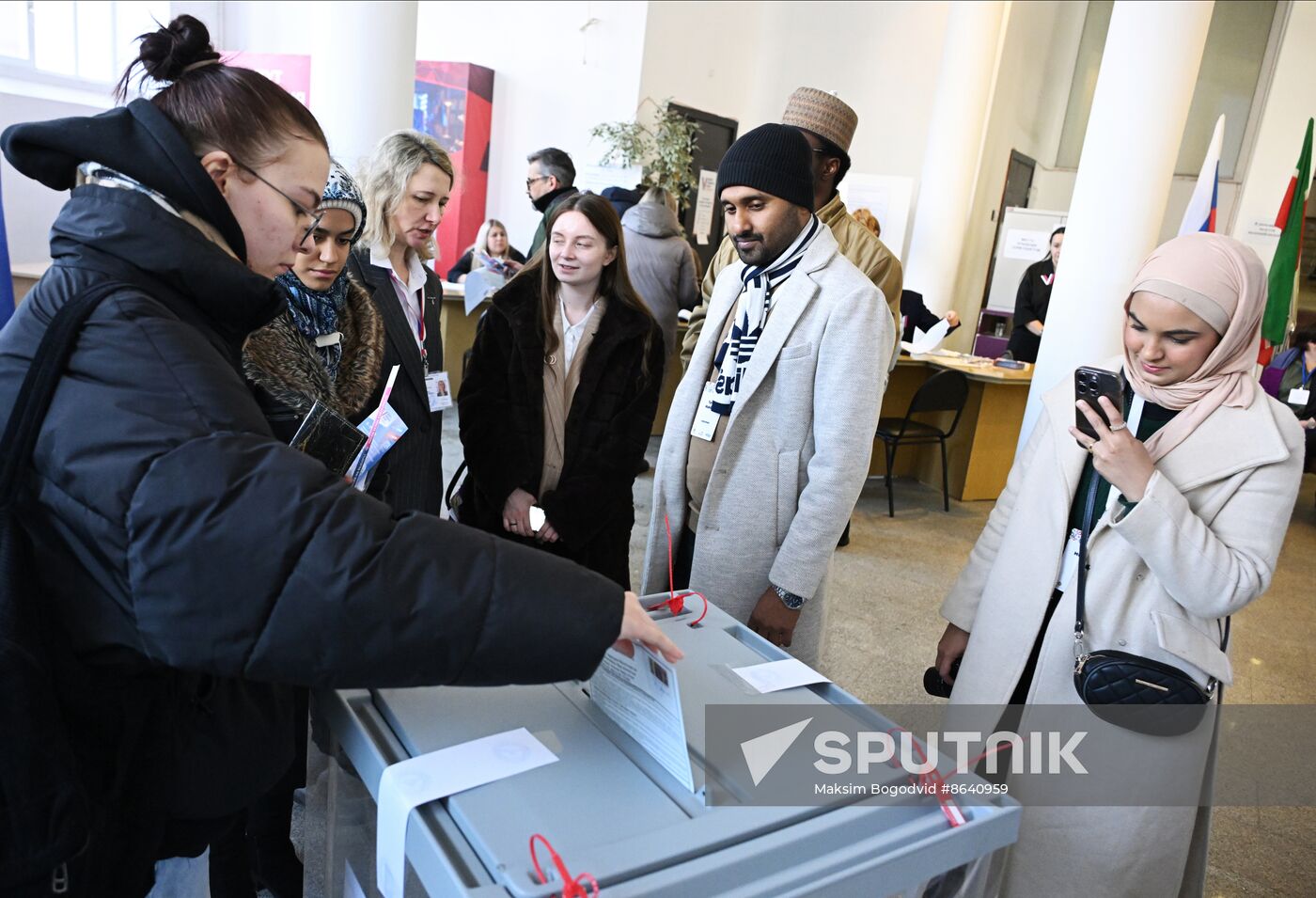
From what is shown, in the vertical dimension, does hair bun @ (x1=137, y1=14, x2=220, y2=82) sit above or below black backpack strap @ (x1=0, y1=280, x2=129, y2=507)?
above

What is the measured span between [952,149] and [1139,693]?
797 cm

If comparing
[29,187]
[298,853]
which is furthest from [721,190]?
[29,187]

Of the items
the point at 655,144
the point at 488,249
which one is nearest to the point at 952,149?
the point at 655,144

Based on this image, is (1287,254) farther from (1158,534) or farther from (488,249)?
(488,249)

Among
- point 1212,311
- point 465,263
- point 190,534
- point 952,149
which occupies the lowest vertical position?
point 465,263

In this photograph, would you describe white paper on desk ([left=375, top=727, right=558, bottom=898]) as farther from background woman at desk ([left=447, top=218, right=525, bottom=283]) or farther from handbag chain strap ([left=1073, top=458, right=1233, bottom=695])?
background woman at desk ([left=447, top=218, right=525, bottom=283])

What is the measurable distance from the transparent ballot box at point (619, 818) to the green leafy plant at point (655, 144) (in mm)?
6685

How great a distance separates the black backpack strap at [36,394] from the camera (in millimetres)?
743

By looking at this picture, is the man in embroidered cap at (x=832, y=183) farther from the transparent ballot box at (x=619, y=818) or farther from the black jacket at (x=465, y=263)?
the black jacket at (x=465, y=263)

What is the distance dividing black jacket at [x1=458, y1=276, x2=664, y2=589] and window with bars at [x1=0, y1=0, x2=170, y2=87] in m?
4.77

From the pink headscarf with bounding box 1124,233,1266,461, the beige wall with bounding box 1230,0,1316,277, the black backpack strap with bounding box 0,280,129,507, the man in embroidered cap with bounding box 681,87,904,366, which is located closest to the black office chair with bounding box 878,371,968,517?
the man in embroidered cap with bounding box 681,87,904,366

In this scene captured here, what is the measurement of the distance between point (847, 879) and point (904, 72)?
9.47m

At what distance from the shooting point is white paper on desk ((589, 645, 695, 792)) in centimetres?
86

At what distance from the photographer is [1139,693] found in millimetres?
1306
